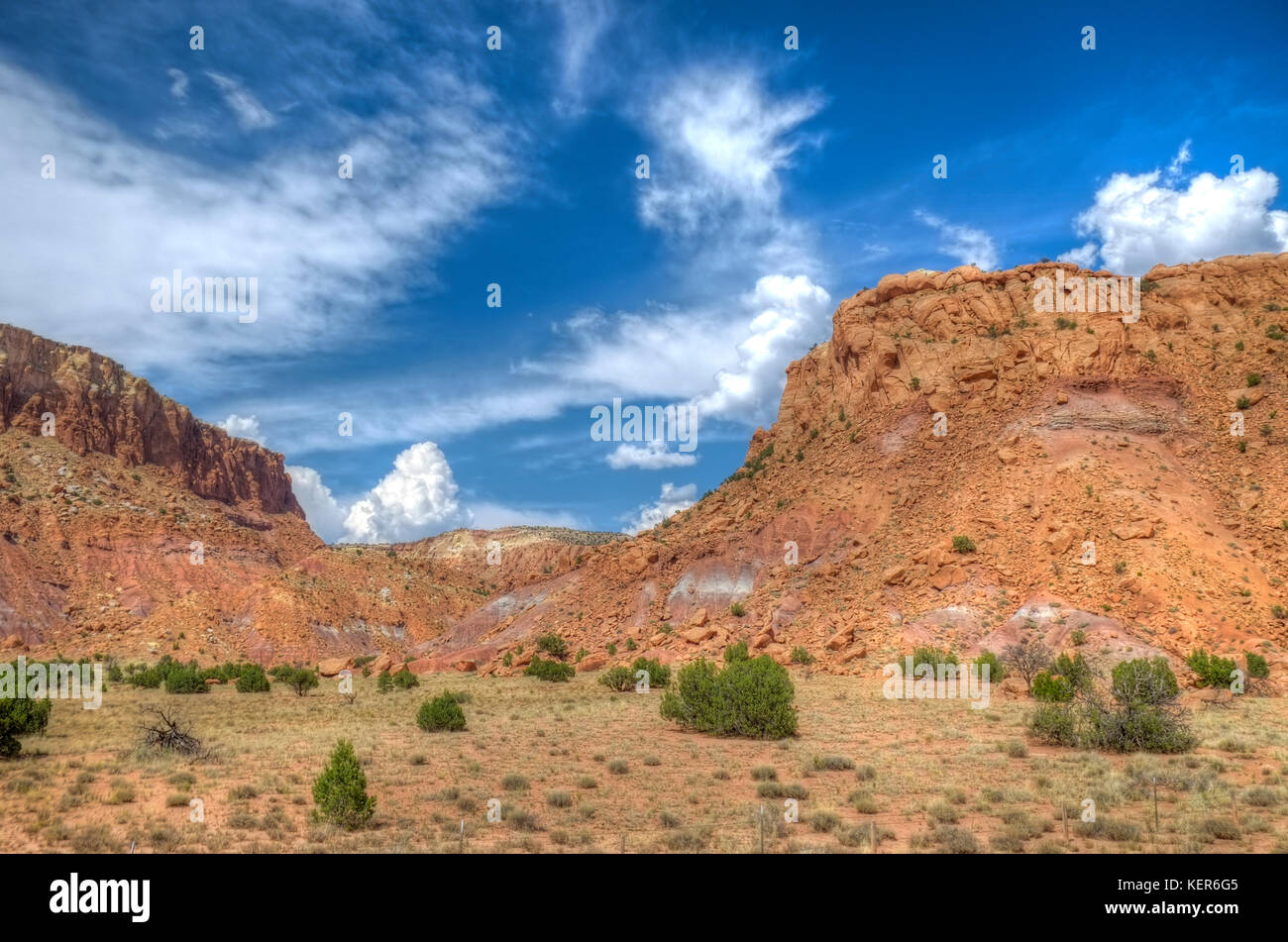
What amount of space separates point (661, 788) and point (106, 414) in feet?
298

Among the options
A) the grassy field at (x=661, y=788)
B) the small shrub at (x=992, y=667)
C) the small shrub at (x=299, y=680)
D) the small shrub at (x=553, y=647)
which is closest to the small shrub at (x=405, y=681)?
the small shrub at (x=299, y=680)

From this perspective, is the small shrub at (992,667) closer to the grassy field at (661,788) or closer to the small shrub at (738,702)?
the grassy field at (661,788)

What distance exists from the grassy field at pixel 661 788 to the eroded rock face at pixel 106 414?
220 ft

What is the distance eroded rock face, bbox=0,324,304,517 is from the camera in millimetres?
74062

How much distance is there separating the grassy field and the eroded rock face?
6693 centimetres

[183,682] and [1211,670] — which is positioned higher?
[1211,670]

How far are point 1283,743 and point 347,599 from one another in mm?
71054

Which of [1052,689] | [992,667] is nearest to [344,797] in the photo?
[1052,689]

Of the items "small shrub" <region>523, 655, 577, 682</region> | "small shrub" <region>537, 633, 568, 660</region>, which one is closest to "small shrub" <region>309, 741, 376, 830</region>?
"small shrub" <region>523, 655, 577, 682</region>

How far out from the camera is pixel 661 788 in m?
14.1

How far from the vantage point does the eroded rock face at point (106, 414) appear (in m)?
74.1

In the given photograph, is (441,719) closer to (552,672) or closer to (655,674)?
(655,674)

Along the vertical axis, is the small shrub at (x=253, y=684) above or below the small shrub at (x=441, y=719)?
below

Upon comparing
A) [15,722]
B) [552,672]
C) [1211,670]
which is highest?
[15,722]
